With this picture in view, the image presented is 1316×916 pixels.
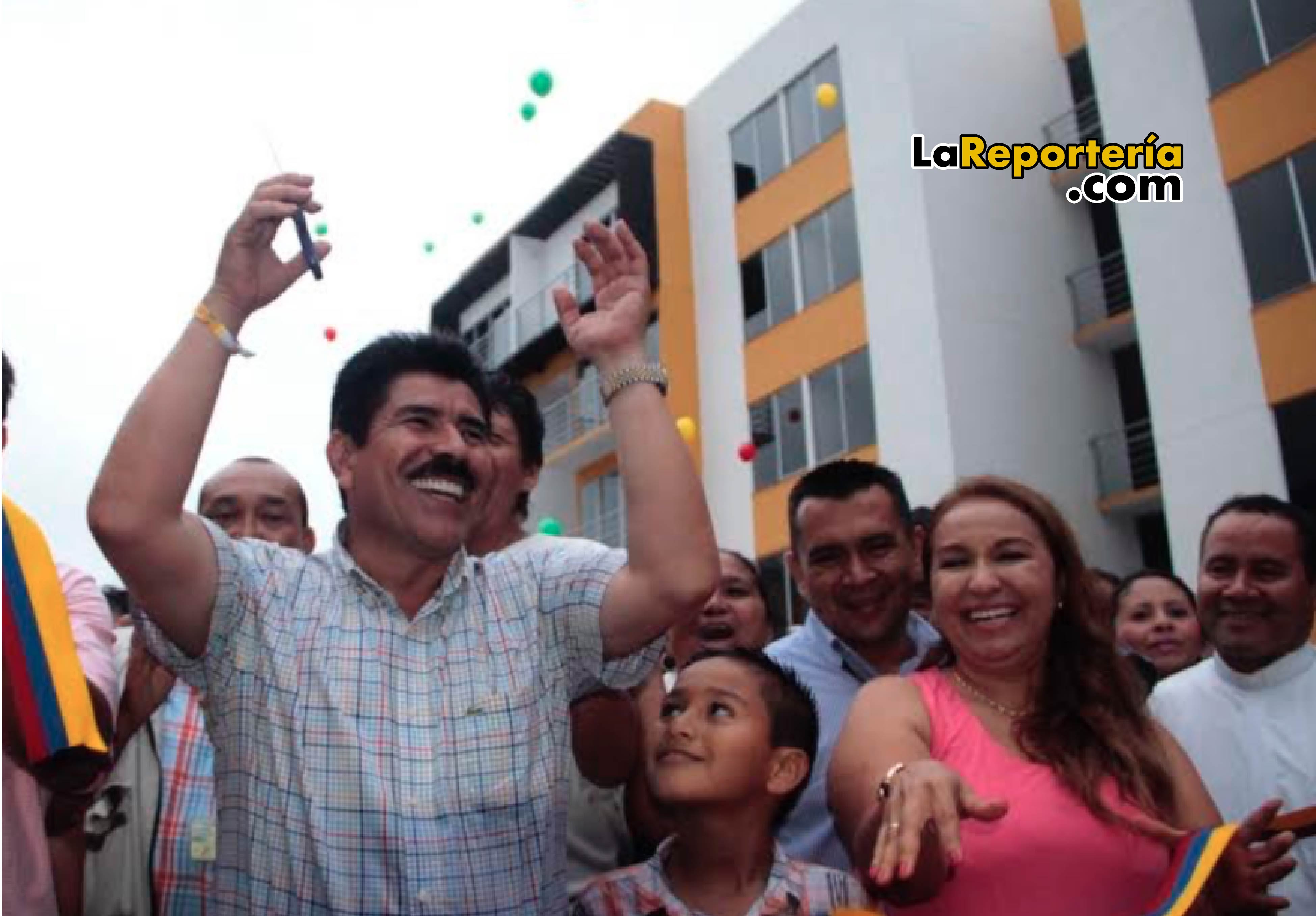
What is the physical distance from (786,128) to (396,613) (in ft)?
49.4

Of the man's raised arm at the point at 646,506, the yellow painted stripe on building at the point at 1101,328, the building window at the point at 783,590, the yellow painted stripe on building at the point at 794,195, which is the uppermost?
the yellow painted stripe on building at the point at 794,195

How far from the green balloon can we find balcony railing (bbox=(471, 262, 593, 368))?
8685 mm

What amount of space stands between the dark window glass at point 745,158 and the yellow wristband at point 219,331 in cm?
1529

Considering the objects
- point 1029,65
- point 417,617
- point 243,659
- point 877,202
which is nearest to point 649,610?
point 417,617

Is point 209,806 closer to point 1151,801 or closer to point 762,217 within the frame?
point 1151,801

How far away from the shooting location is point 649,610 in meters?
2.26

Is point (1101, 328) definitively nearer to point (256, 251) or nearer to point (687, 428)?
point (687, 428)

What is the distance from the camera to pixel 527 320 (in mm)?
21438

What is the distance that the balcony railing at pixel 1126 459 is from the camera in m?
14.0

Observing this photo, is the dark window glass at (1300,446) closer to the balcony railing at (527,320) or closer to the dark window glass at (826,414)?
the dark window glass at (826,414)

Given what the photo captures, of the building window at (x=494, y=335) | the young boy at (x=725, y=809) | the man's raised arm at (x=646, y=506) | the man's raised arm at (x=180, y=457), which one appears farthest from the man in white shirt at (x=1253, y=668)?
the building window at (x=494, y=335)

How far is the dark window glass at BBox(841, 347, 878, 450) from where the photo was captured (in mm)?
14352

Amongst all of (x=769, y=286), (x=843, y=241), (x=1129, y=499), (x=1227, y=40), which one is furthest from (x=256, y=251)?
(x=769, y=286)

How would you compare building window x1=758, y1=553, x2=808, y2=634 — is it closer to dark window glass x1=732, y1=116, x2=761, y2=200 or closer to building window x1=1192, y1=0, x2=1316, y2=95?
dark window glass x1=732, y1=116, x2=761, y2=200
